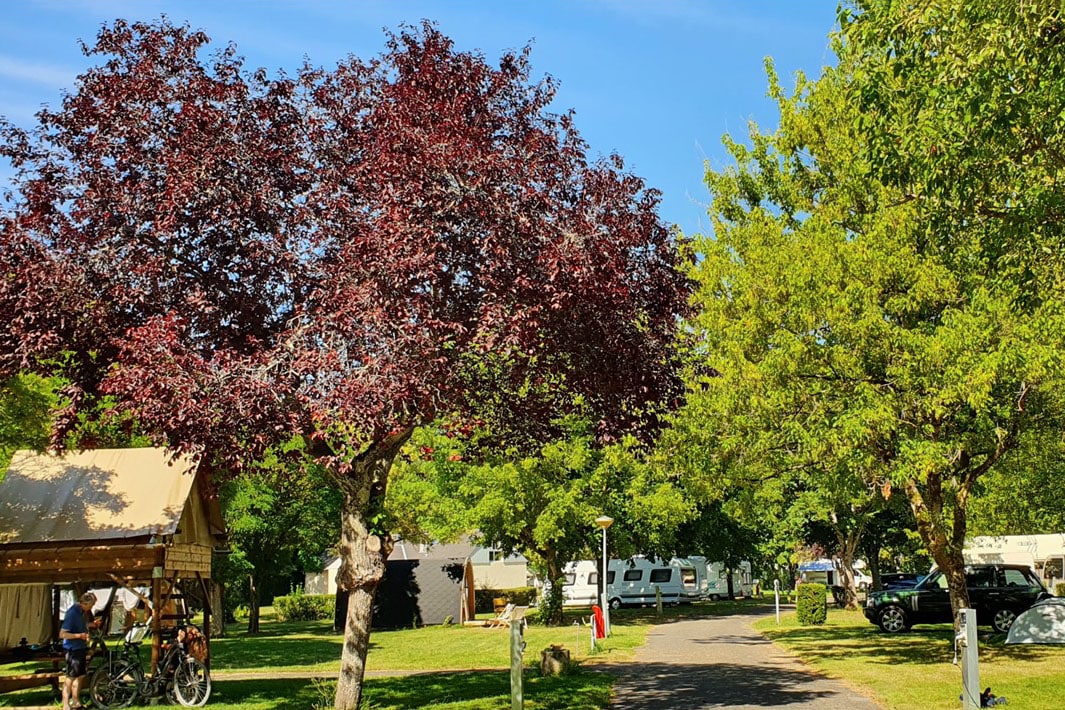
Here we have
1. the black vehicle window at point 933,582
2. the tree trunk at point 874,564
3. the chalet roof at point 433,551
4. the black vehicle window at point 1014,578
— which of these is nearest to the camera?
the black vehicle window at point 1014,578

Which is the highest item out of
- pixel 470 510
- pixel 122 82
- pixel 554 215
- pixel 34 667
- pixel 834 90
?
pixel 834 90

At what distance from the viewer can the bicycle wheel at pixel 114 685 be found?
50.3 feet

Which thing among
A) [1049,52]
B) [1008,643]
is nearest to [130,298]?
[1049,52]

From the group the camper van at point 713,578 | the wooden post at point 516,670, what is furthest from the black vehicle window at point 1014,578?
the camper van at point 713,578

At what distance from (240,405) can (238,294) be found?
2754mm

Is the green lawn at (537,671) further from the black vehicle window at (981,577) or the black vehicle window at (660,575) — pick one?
the black vehicle window at (660,575)

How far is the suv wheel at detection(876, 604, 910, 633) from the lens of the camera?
2858 centimetres

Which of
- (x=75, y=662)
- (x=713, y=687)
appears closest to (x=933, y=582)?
(x=713, y=687)

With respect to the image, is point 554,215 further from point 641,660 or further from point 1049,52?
point 641,660

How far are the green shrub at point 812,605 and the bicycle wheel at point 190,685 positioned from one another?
887 inches

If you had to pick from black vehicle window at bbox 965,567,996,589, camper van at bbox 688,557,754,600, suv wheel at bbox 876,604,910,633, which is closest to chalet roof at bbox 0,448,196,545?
suv wheel at bbox 876,604,910,633

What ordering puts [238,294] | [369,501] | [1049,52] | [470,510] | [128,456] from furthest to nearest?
[470,510], [128,456], [369,501], [238,294], [1049,52]

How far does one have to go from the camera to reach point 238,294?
43.0 feet

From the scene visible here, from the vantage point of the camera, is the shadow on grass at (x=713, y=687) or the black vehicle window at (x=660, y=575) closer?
the shadow on grass at (x=713, y=687)
